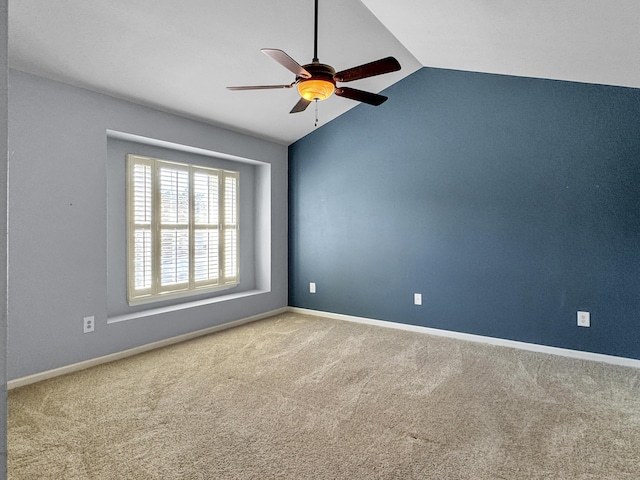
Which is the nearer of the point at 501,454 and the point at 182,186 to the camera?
the point at 501,454

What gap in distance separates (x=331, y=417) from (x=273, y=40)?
296cm

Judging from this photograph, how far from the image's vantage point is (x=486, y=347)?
3.89 meters

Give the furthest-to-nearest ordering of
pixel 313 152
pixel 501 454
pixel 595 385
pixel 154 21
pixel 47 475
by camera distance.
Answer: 1. pixel 313 152
2. pixel 595 385
3. pixel 154 21
4. pixel 501 454
5. pixel 47 475

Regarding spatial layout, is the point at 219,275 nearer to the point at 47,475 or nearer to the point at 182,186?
the point at 182,186

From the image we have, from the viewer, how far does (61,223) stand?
10.2ft

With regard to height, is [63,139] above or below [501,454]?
above

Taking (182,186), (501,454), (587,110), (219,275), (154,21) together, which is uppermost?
(154,21)

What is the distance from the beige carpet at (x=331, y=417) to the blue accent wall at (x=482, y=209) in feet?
1.88

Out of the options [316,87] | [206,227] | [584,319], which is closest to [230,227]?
[206,227]

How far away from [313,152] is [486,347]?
3.20 m

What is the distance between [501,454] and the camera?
6.72 feet

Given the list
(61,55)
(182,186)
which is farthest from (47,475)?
(182,186)

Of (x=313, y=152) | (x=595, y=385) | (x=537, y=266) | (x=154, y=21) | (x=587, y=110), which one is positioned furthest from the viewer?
(x=313, y=152)

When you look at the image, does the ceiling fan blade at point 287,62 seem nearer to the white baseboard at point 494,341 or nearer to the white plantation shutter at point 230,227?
the white plantation shutter at point 230,227
